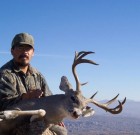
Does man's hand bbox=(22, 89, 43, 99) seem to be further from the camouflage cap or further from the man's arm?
the camouflage cap

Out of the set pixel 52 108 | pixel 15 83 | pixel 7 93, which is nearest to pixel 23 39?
pixel 15 83

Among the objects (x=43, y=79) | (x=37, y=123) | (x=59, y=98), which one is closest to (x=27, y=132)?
(x=37, y=123)

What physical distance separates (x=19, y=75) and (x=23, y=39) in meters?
0.79

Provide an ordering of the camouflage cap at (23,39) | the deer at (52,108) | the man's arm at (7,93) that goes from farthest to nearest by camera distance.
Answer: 1. the camouflage cap at (23,39)
2. the man's arm at (7,93)
3. the deer at (52,108)

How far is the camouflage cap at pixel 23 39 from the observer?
977 centimetres

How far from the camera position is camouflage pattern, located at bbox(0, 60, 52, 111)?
9336 millimetres

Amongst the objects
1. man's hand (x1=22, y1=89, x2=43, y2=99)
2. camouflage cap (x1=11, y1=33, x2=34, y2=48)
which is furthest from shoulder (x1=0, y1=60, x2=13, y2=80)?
man's hand (x1=22, y1=89, x2=43, y2=99)

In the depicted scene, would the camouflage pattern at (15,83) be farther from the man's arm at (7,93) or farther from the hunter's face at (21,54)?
the hunter's face at (21,54)

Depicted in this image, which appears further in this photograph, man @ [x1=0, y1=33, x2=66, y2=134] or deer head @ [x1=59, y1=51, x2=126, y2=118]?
man @ [x1=0, y1=33, x2=66, y2=134]

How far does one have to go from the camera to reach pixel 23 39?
32.1 feet

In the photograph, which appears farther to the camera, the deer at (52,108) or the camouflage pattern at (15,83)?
the camouflage pattern at (15,83)

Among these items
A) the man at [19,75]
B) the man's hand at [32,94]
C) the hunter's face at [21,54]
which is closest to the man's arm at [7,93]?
the man at [19,75]

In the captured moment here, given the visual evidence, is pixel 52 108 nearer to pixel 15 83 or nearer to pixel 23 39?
pixel 15 83

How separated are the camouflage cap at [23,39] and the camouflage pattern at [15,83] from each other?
472 mm
